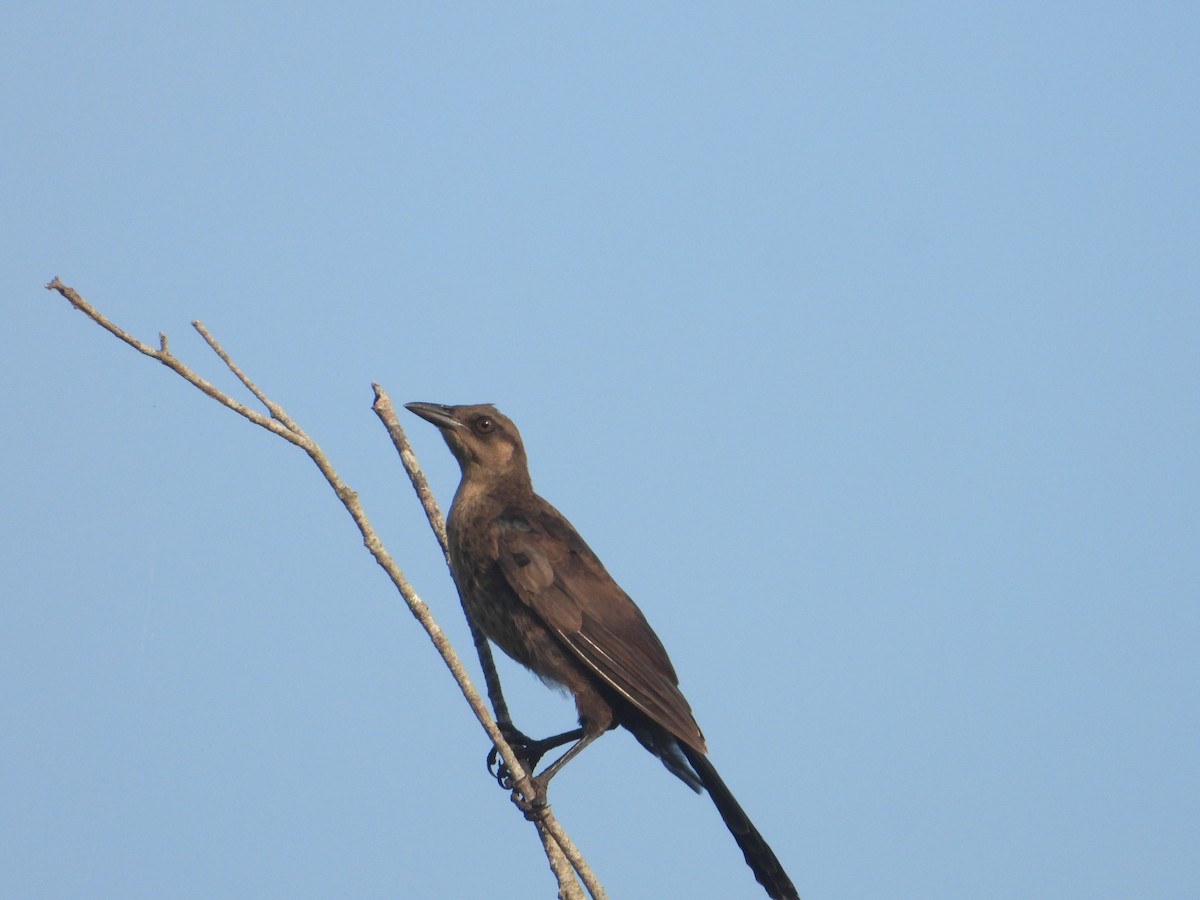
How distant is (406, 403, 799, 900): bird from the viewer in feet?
20.5

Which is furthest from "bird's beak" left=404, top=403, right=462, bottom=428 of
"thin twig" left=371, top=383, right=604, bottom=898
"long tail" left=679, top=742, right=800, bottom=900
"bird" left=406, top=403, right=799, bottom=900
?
"long tail" left=679, top=742, right=800, bottom=900

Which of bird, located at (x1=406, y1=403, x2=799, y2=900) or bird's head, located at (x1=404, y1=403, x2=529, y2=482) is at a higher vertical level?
bird's head, located at (x1=404, y1=403, x2=529, y2=482)

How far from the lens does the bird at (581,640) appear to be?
6254mm

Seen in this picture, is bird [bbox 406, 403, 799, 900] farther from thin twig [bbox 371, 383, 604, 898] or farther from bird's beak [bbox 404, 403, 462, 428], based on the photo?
bird's beak [bbox 404, 403, 462, 428]

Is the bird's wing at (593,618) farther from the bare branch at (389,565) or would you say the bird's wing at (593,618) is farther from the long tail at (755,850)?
the bare branch at (389,565)

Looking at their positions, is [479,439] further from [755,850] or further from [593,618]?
[755,850]

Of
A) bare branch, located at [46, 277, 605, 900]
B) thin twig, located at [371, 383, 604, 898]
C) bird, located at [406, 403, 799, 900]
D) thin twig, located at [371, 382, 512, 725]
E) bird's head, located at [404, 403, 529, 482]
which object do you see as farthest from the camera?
bird's head, located at [404, 403, 529, 482]

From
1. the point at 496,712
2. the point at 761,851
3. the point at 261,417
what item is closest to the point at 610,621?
the point at 496,712

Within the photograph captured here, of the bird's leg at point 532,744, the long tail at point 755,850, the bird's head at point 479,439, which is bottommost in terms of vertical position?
the long tail at point 755,850

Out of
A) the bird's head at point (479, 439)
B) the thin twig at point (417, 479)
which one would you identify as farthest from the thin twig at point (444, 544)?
the bird's head at point (479, 439)

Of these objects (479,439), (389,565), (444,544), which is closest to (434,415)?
(479,439)

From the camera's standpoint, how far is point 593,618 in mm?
6445

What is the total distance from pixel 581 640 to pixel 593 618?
0.49ft

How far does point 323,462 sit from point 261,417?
0.29 meters
